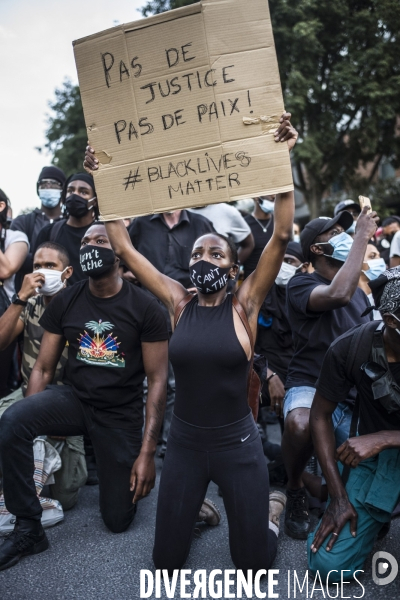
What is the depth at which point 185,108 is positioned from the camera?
→ 303 centimetres

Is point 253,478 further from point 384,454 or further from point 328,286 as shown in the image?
point 328,286

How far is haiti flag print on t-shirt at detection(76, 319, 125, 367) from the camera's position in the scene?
12.5ft

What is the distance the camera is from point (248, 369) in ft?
10.6

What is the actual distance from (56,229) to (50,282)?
3.36 feet

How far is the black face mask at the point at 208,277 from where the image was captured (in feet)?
10.2

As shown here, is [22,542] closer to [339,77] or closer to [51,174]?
[51,174]

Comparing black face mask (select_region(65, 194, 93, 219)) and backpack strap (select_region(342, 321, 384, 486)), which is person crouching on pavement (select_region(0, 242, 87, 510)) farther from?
backpack strap (select_region(342, 321, 384, 486))

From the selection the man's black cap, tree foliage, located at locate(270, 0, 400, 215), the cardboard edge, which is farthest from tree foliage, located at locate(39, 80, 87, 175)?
the cardboard edge

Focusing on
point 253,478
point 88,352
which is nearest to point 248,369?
point 253,478

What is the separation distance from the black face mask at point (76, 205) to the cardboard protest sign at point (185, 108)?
1903mm

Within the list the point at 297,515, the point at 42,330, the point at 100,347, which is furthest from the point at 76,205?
the point at 297,515

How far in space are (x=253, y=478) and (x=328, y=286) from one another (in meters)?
1.32

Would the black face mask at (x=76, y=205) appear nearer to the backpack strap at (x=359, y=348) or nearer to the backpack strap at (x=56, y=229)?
the backpack strap at (x=56, y=229)

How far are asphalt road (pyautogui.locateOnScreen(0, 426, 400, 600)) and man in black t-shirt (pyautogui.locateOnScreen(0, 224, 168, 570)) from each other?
197 millimetres
